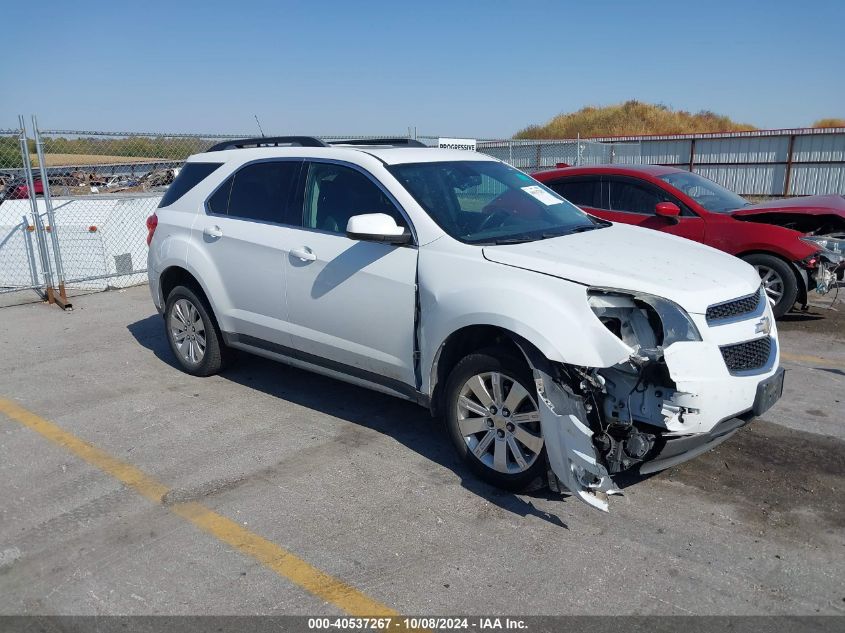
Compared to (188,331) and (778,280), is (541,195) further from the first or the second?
(778,280)

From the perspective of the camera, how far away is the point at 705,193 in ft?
26.9

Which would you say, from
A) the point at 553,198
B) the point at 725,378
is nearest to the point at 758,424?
the point at 725,378

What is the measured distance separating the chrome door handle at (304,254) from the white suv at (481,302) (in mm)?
16

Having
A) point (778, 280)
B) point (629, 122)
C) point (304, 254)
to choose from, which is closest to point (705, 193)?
point (778, 280)

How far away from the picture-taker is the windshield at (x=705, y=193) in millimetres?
7961

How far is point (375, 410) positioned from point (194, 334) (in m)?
1.81

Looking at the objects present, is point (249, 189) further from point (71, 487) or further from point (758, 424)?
point (758, 424)

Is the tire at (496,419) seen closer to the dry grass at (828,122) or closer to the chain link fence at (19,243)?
the chain link fence at (19,243)

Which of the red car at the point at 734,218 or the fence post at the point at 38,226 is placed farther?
the fence post at the point at 38,226

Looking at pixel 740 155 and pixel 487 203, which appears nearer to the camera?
pixel 487 203

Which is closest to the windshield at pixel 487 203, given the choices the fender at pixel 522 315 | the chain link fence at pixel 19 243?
the fender at pixel 522 315

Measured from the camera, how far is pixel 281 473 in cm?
440

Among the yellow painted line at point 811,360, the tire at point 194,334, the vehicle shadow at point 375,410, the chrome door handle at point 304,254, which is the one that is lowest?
the yellow painted line at point 811,360

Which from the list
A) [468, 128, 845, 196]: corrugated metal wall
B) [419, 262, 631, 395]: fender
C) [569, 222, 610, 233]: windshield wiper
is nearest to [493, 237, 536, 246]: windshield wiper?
[419, 262, 631, 395]: fender
